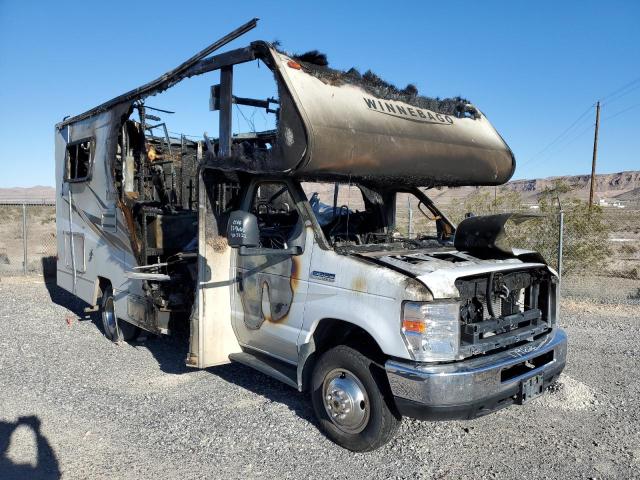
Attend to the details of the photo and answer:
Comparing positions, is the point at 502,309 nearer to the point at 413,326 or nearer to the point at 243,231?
the point at 413,326

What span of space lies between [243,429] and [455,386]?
200 centimetres

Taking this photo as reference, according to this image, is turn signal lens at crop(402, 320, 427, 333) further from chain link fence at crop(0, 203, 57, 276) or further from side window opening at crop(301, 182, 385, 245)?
chain link fence at crop(0, 203, 57, 276)

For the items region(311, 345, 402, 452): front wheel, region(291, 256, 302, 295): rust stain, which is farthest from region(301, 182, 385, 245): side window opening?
region(311, 345, 402, 452): front wheel

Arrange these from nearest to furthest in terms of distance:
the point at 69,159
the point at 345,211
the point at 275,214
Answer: the point at 275,214
the point at 345,211
the point at 69,159

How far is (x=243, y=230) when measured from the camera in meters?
A: 4.14

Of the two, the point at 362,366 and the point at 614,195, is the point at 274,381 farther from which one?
the point at 614,195

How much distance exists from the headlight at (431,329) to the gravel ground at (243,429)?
3.16 ft

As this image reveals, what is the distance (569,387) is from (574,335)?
2.44 meters

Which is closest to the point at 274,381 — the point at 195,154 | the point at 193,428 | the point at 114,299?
the point at 193,428

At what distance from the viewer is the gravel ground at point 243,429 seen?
391 centimetres

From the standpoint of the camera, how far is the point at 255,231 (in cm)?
419

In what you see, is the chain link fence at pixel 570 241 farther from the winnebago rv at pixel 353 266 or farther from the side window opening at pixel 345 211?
the winnebago rv at pixel 353 266

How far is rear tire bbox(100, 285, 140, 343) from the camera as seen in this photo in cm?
734

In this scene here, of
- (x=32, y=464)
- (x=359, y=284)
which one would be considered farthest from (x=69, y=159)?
(x=359, y=284)
